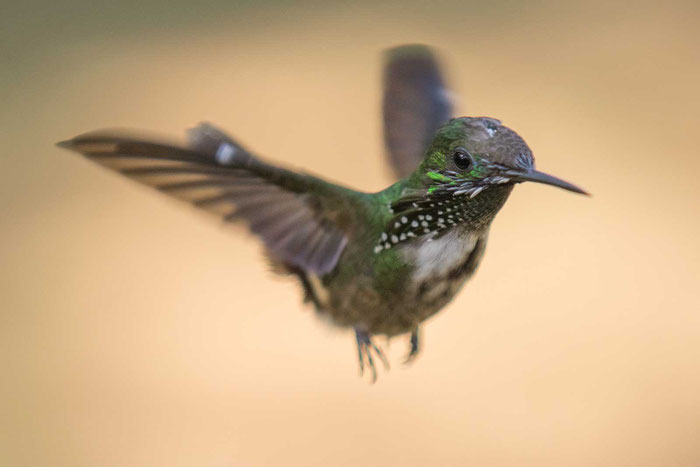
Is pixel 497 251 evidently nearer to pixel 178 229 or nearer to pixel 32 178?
pixel 178 229

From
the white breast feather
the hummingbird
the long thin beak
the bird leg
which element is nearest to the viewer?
the long thin beak

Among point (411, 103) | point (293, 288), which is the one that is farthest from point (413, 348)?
point (293, 288)

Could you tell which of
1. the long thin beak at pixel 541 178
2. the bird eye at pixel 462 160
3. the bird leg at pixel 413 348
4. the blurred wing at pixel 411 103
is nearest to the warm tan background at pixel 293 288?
the blurred wing at pixel 411 103

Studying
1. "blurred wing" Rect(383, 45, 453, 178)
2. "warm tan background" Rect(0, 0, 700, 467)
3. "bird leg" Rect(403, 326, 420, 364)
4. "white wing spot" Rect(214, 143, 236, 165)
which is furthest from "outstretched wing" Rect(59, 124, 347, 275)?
"warm tan background" Rect(0, 0, 700, 467)

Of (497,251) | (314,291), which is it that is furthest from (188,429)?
(314,291)

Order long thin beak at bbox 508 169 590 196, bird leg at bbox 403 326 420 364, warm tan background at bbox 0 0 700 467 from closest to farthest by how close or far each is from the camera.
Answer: long thin beak at bbox 508 169 590 196 < bird leg at bbox 403 326 420 364 < warm tan background at bbox 0 0 700 467

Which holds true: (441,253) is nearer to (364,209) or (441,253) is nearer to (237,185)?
(364,209)

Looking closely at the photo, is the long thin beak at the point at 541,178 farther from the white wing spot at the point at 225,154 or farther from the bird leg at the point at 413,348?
the bird leg at the point at 413,348

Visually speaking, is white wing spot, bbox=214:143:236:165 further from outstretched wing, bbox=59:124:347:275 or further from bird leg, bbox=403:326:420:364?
bird leg, bbox=403:326:420:364
